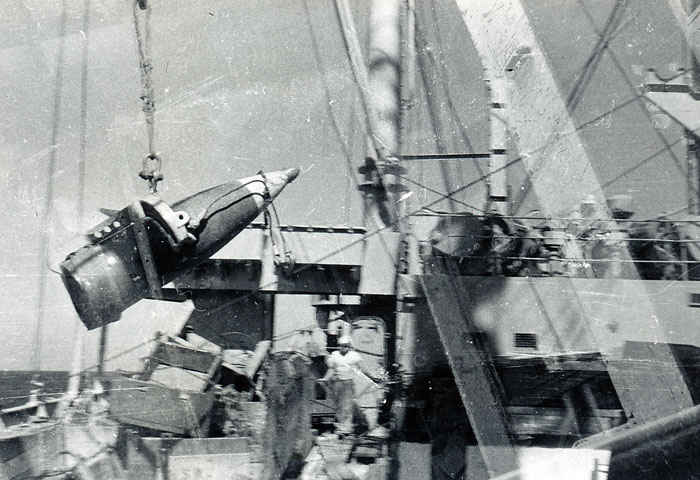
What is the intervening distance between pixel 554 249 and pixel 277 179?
4.45m

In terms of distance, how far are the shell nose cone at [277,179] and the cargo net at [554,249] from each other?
2658mm

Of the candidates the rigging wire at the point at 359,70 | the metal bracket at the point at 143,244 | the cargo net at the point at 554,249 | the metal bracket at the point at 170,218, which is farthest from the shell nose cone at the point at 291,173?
the cargo net at the point at 554,249

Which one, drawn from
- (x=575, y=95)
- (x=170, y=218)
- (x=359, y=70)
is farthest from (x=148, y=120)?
(x=575, y=95)

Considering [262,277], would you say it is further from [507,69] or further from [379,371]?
[507,69]

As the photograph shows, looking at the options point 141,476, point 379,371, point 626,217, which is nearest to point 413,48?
point 626,217

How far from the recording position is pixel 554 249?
9.56 metres

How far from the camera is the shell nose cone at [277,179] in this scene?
24.7 ft

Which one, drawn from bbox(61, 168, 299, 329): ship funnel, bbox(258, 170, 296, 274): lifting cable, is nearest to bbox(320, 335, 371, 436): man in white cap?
bbox(258, 170, 296, 274): lifting cable

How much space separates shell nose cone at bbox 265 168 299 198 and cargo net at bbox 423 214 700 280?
8.72 ft

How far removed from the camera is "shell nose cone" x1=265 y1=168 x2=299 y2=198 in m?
7.53

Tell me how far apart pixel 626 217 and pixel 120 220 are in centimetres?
777

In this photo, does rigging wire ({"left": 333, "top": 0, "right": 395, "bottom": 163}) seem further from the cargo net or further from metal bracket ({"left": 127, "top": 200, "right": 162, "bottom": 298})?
metal bracket ({"left": 127, "top": 200, "right": 162, "bottom": 298})

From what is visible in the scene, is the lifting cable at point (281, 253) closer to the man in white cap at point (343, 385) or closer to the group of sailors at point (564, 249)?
the man in white cap at point (343, 385)

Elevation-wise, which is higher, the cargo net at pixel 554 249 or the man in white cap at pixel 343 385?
the cargo net at pixel 554 249
